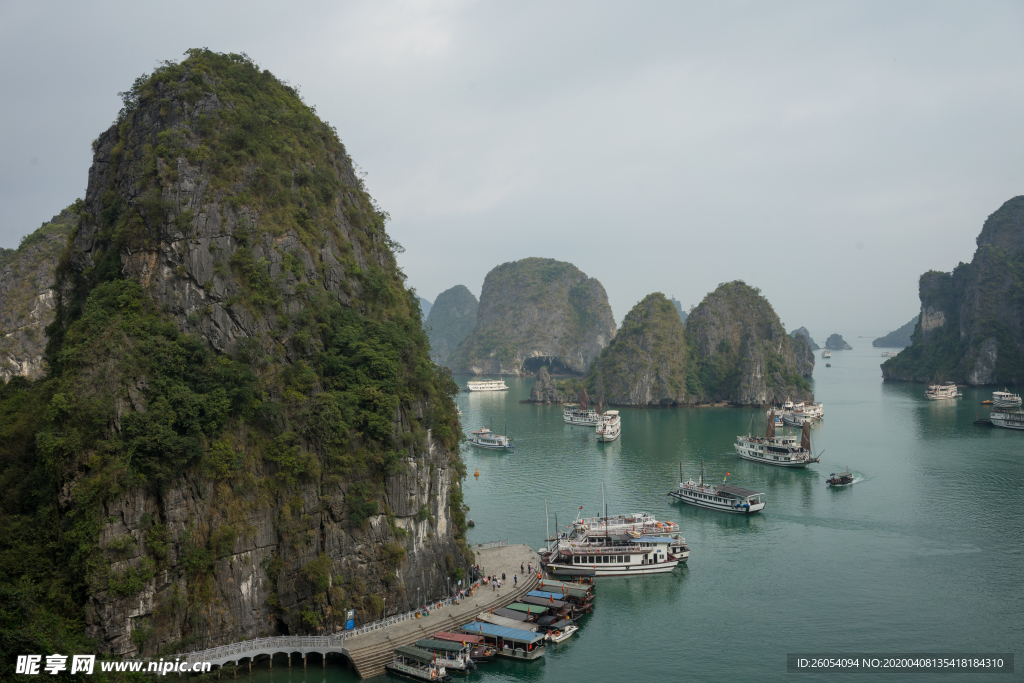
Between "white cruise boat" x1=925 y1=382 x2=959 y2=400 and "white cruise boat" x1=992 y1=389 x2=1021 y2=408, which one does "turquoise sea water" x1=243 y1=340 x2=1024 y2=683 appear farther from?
"white cruise boat" x1=925 y1=382 x2=959 y2=400

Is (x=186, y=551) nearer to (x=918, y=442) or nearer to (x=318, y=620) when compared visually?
(x=318, y=620)

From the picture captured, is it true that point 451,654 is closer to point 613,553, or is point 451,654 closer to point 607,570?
point 607,570

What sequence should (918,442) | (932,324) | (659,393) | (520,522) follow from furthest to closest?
1. (932,324)
2. (659,393)
3. (918,442)
4. (520,522)

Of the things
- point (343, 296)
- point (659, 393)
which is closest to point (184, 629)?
point (343, 296)

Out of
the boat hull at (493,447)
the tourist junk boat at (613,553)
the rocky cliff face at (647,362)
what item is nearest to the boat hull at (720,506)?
the tourist junk boat at (613,553)

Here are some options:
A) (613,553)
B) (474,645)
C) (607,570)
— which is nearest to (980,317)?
(613,553)

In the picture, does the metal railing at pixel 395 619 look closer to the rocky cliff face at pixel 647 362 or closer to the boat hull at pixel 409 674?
the boat hull at pixel 409 674

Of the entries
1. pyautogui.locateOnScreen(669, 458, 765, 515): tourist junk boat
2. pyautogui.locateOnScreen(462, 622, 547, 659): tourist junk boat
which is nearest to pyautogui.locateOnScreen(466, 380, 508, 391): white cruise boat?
pyautogui.locateOnScreen(669, 458, 765, 515): tourist junk boat
